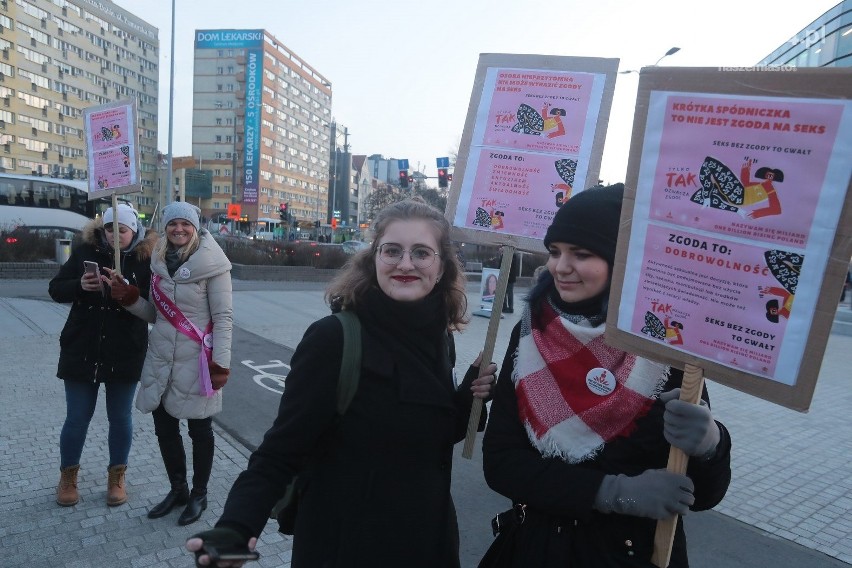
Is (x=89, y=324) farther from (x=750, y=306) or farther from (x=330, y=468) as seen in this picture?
(x=750, y=306)

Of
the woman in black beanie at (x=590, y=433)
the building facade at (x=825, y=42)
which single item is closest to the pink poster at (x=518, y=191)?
the woman in black beanie at (x=590, y=433)

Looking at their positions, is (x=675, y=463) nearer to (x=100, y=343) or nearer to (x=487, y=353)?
(x=487, y=353)

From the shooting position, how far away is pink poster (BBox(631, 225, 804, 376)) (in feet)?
4.58

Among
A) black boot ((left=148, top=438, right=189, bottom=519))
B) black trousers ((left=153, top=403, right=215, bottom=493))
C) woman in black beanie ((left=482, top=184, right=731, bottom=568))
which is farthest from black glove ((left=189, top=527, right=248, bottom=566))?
black boot ((left=148, top=438, right=189, bottom=519))

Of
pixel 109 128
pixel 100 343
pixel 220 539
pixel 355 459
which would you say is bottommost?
pixel 100 343

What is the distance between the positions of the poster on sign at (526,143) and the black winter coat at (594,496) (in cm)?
93

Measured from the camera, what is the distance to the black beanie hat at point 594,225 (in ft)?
5.70

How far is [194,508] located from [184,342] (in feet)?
3.56

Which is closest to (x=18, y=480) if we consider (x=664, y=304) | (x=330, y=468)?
(x=330, y=468)

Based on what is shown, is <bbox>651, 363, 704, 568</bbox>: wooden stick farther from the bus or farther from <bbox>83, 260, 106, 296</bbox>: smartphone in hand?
the bus

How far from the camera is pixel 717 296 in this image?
1473mm

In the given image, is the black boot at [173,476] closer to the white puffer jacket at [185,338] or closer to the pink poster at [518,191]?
the white puffer jacket at [185,338]

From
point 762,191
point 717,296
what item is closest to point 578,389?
point 717,296

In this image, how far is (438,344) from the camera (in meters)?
2.03
